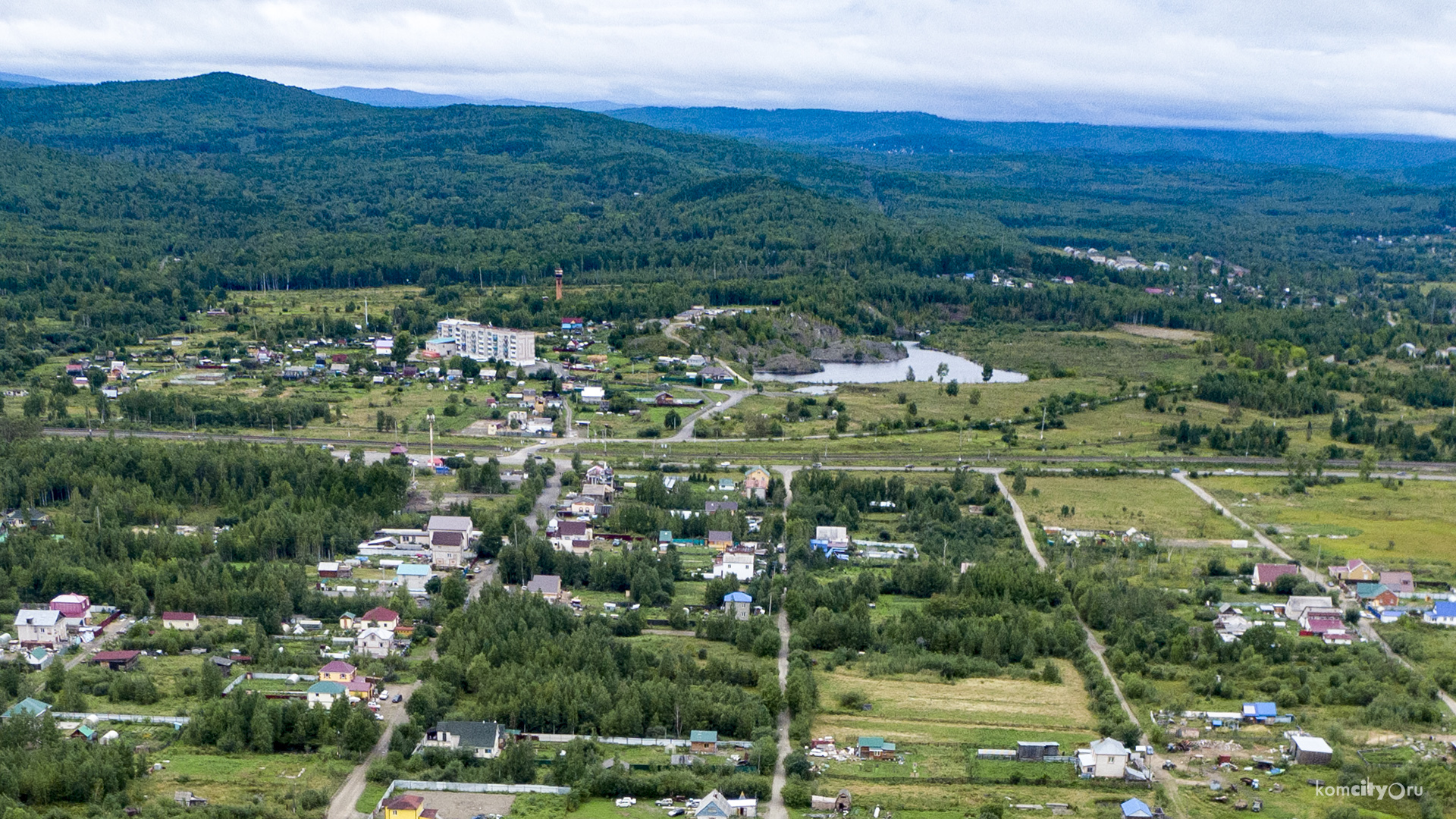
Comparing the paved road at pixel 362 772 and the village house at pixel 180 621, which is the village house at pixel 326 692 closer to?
the paved road at pixel 362 772

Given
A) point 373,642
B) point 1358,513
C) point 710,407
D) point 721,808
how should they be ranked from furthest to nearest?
point 710,407, point 1358,513, point 373,642, point 721,808

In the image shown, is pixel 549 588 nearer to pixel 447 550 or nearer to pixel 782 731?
pixel 447 550

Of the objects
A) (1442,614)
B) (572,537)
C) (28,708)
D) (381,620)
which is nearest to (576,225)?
(572,537)

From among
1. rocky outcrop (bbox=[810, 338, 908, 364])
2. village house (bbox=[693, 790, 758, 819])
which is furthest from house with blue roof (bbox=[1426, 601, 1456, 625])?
rocky outcrop (bbox=[810, 338, 908, 364])

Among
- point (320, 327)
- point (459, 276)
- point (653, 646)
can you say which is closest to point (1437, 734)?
point (653, 646)

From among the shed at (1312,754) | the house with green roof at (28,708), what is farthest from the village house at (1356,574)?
the house with green roof at (28,708)

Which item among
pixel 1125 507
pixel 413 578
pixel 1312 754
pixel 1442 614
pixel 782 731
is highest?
pixel 1442 614
